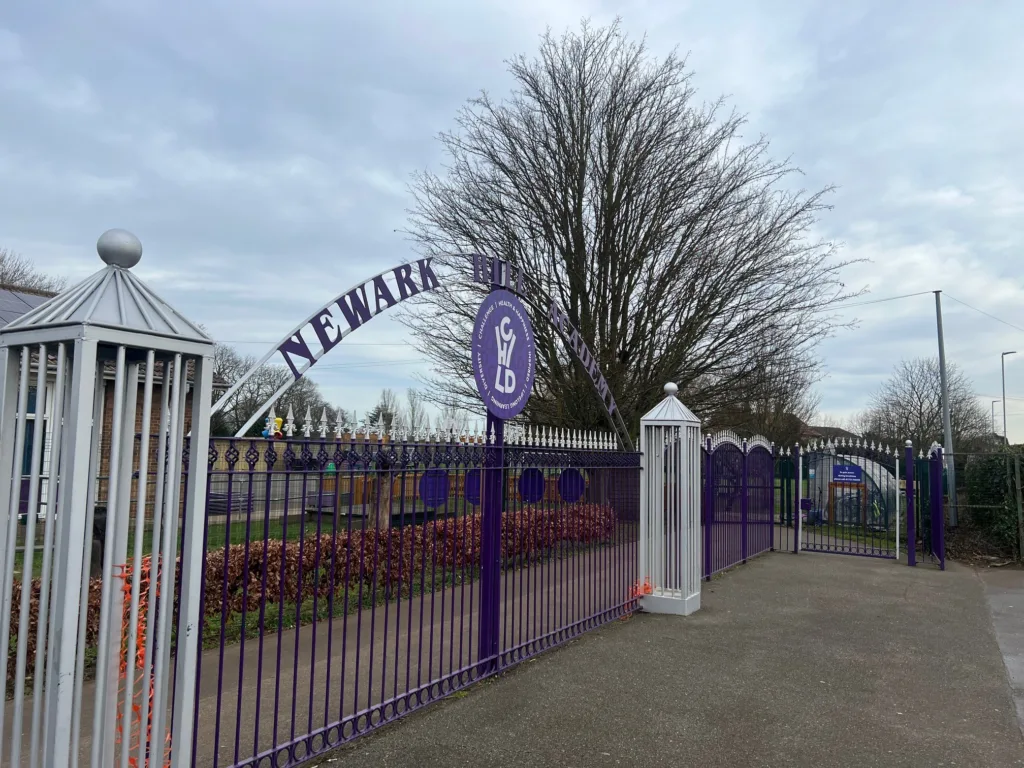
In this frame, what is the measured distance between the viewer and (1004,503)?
1265cm

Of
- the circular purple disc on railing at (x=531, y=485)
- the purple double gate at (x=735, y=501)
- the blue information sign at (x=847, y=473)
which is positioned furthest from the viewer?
the blue information sign at (x=847, y=473)

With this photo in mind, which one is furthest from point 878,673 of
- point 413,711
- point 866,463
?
point 866,463

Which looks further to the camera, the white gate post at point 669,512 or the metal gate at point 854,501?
the metal gate at point 854,501

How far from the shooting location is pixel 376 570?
4328mm

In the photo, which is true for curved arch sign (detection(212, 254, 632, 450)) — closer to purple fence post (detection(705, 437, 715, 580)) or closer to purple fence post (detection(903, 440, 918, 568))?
purple fence post (detection(705, 437, 715, 580))

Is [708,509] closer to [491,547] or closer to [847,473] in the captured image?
[847,473]

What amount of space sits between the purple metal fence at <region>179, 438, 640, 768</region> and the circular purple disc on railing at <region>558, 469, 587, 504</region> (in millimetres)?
18

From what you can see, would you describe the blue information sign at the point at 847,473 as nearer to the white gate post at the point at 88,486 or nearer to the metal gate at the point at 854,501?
the metal gate at the point at 854,501

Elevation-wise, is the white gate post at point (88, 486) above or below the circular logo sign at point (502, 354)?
below

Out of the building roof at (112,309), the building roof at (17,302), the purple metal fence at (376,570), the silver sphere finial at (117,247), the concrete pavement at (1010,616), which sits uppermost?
the building roof at (17,302)

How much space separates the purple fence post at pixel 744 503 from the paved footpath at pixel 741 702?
327cm

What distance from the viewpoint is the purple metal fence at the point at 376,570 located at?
12.5ft

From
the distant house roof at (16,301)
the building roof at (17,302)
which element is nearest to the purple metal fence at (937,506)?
the building roof at (17,302)

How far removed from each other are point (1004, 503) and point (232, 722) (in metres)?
13.2
